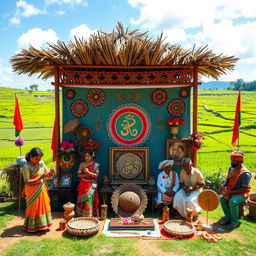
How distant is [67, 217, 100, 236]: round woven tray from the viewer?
15.8 ft

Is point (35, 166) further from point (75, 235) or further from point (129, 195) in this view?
point (129, 195)

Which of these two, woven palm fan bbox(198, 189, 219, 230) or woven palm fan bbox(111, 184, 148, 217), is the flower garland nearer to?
woven palm fan bbox(198, 189, 219, 230)

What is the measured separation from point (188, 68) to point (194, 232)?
13.1ft

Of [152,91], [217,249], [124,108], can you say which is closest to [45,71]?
[124,108]

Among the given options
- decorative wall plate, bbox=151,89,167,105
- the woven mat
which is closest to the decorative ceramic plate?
decorative wall plate, bbox=151,89,167,105

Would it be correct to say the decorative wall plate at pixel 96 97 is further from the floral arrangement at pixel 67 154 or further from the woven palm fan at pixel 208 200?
the woven palm fan at pixel 208 200

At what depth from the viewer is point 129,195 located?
19.2ft

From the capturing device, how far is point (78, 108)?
22.7 feet

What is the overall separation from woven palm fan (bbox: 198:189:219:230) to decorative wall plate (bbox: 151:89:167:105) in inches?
105

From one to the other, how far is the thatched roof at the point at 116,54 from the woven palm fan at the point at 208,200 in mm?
3152

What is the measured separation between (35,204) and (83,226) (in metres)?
1.07

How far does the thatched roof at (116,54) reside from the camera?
6055 millimetres

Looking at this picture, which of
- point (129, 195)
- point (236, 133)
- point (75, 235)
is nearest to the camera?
point (75, 235)

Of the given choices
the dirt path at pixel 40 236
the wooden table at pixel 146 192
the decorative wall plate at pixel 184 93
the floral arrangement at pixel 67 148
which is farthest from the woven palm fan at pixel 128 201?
the decorative wall plate at pixel 184 93
